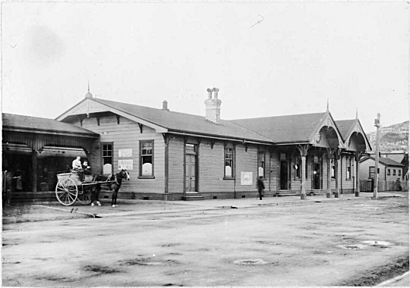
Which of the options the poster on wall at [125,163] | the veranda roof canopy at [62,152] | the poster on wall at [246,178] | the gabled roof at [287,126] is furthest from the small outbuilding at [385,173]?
the veranda roof canopy at [62,152]

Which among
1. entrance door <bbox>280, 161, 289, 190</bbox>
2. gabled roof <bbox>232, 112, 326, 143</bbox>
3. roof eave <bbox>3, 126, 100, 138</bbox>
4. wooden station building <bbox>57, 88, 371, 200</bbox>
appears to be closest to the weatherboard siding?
wooden station building <bbox>57, 88, 371, 200</bbox>

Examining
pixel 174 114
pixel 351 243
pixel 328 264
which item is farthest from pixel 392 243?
pixel 174 114

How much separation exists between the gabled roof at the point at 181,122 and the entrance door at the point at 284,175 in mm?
2441

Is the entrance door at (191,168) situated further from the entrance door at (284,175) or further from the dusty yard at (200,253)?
the dusty yard at (200,253)

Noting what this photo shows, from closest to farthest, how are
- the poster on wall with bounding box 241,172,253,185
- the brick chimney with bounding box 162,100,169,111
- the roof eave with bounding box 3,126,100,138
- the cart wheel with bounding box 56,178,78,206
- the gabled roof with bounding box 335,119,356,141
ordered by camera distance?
the cart wheel with bounding box 56,178,78,206 → the roof eave with bounding box 3,126,100,138 → the poster on wall with bounding box 241,172,253,185 → the brick chimney with bounding box 162,100,169,111 → the gabled roof with bounding box 335,119,356,141

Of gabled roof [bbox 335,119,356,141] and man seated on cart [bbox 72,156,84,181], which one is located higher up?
gabled roof [bbox 335,119,356,141]

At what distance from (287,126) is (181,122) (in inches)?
395

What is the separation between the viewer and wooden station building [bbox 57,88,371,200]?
2547 cm

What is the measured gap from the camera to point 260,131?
36.6 metres

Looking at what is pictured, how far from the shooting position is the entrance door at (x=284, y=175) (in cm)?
3531

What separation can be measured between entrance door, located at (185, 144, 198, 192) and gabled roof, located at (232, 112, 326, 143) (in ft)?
25.8

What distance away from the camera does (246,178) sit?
31.2m

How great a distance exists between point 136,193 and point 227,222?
1055 centimetres

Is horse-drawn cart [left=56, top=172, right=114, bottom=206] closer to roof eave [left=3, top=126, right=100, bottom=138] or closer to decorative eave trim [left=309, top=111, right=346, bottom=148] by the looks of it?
roof eave [left=3, top=126, right=100, bottom=138]
